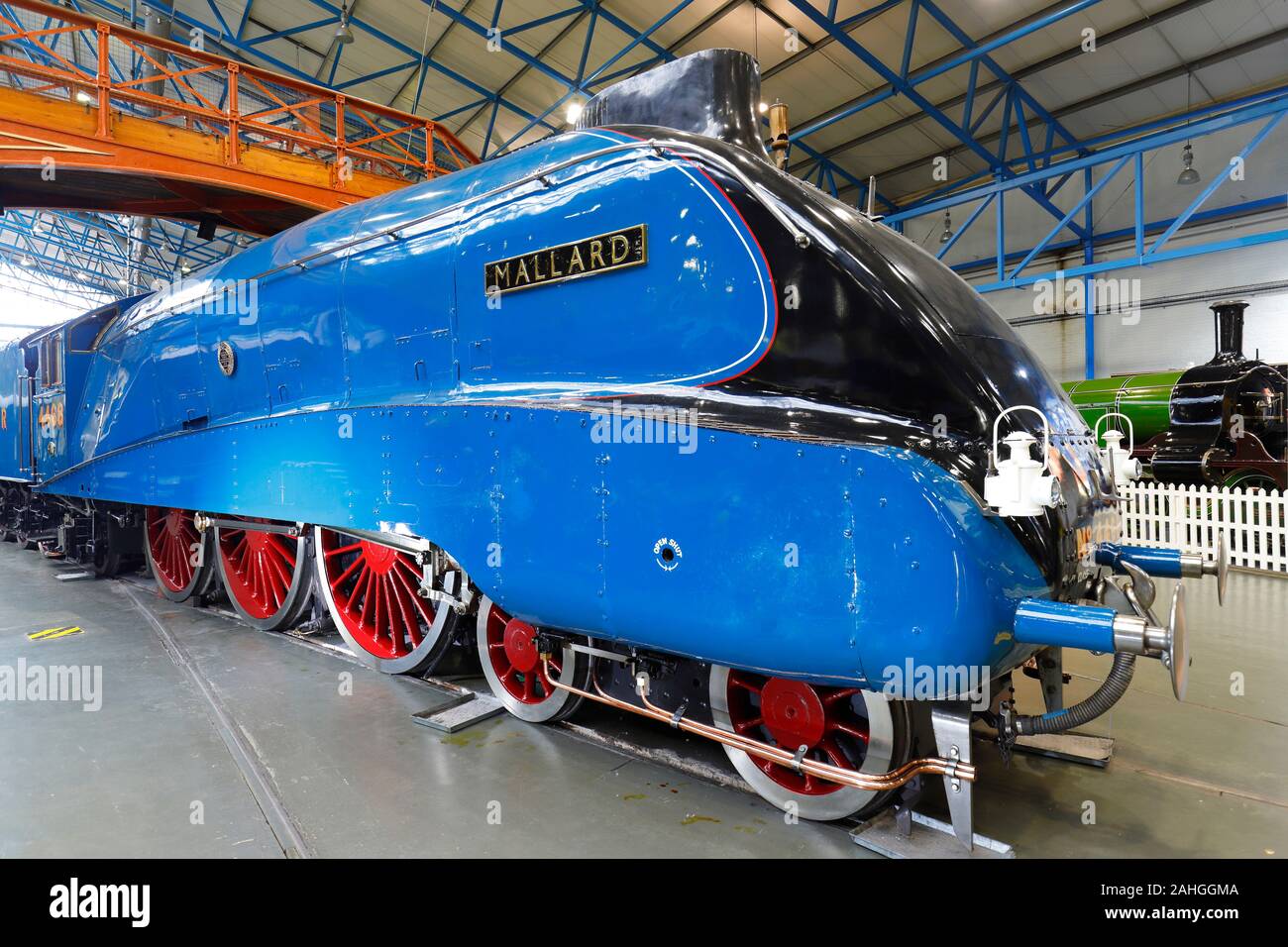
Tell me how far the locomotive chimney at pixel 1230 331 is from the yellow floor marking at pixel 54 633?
14236 millimetres

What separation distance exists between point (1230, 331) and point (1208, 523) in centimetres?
457

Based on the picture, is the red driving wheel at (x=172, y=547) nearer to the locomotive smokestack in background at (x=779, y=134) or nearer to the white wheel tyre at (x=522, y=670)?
the white wheel tyre at (x=522, y=670)

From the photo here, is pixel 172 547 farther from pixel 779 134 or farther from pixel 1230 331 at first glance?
pixel 1230 331

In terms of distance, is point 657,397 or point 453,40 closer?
point 657,397

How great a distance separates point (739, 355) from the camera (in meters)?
2.41

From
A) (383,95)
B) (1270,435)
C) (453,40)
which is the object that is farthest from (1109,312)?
(383,95)

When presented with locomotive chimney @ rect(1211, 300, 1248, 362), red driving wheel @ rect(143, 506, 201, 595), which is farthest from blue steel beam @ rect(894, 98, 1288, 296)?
red driving wheel @ rect(143, 506, 201, 595)

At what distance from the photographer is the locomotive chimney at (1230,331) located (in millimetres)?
10797

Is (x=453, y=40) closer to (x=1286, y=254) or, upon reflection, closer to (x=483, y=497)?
(x=483, y=497)

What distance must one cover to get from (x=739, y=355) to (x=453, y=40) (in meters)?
14.0

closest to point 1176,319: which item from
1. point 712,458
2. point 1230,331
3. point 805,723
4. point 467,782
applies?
point 1230,331

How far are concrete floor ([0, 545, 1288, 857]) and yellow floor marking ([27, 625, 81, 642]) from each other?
140 centimetres

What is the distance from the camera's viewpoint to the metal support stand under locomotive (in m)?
2.11

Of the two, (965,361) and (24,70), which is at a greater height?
(24,70)
